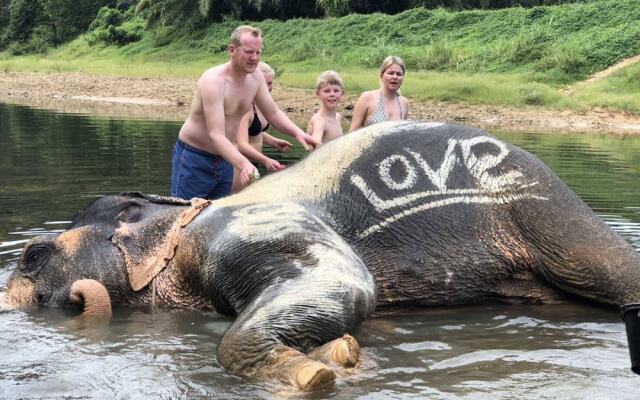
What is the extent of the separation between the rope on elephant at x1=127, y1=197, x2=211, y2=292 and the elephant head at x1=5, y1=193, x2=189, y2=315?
3 cm

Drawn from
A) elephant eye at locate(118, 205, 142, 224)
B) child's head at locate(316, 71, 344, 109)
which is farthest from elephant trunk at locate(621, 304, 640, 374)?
child's head at locate(316, 71, 344, 109)

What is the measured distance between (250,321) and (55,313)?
5.88 feet

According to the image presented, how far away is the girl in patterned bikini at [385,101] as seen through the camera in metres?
8.52

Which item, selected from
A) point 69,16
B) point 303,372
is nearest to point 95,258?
point 303,372

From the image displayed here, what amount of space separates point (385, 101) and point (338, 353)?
471cm

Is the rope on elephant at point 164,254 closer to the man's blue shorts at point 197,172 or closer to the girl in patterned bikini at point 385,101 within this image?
the man's blue shorts at point 197,172

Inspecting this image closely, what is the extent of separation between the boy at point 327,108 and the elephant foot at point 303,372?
4431 mm

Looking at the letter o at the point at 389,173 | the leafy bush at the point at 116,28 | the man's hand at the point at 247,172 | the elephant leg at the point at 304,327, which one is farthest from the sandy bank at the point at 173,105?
the elephant leg at the point at 304,327

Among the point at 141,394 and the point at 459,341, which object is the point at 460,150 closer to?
the point at 459,341

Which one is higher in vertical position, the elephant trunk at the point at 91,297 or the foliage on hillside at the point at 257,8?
the foliage on hillside at the point at 257,8

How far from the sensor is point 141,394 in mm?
4043

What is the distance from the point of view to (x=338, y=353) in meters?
4.30

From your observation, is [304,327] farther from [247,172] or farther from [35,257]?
[35,257]

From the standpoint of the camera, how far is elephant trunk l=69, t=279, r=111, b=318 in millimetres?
5535
